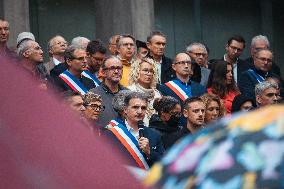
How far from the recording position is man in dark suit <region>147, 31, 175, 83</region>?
440 inches

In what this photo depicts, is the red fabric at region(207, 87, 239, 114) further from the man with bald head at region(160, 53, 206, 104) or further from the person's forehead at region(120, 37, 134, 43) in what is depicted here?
the person's forehead at region(120, 37, 134, 43)

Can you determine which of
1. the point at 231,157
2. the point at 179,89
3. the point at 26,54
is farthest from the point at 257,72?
the point at 231,157

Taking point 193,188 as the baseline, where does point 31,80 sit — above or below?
above

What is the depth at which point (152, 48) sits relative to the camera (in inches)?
454

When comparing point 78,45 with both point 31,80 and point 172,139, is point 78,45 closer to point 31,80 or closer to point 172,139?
point 172,139

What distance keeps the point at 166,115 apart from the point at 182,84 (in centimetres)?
118

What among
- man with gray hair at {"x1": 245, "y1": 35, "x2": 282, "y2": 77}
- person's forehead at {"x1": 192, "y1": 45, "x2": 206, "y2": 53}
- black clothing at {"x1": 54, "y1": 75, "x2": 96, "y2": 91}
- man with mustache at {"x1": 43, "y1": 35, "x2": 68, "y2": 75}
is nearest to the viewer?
black clothing at {"x1": 54, "y1": 75, "x2": 96, "y2": 91}

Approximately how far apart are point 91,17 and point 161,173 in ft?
47.3

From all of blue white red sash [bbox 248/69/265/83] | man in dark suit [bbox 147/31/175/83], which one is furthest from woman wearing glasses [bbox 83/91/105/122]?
blue white red sash [bbox 248/69/265/83]

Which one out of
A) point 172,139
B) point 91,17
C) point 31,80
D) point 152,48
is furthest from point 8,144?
point 91,17

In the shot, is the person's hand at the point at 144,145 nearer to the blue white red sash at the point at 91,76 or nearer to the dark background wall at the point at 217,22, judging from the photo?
the blue white red sash at the point at 91,76

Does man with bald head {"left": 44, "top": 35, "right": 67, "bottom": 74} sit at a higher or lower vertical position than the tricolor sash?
higher

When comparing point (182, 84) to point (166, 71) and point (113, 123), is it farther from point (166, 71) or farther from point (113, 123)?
point (113, 123)

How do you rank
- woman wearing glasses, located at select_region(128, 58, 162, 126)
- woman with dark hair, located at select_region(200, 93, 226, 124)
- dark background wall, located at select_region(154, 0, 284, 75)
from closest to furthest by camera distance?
woman with dark hair, located at select_region(200, 93, 226, 124) → woman wearing glasses, located at select_region(128, 58, 162, 126) → dark background wall, located at select_region(154, 0, 284, 75)
